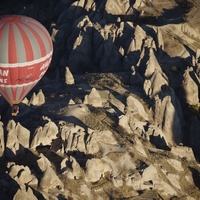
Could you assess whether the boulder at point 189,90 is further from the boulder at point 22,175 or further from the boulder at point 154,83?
the boulder at point 22,175

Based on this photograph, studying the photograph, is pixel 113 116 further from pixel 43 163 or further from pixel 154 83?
pixel 43 163

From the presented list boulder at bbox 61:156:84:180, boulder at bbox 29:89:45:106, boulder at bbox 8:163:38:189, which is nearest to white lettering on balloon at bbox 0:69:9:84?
boulder at bbox 29:89:45:106

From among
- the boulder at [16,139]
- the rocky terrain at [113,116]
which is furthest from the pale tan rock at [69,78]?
the boulder at [16,139]

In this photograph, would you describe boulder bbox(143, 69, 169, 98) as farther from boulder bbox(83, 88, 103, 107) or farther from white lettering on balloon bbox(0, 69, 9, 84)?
white lettering on balloon bbox(0, 69, 9, 84)

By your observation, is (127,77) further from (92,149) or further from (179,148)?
(92,149)

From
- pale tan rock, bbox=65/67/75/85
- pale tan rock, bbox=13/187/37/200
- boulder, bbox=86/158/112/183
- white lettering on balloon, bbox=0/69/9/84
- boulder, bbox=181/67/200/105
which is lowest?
pale tan rock, bbox=65/67/75/85

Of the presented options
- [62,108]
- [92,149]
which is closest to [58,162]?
[92,149]

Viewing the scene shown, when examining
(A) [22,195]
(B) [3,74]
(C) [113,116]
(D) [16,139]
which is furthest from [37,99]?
(A) [22,195]

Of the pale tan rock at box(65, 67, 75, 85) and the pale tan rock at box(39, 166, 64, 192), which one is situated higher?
the pale tan rock at box(39, 166, 64, 192)
